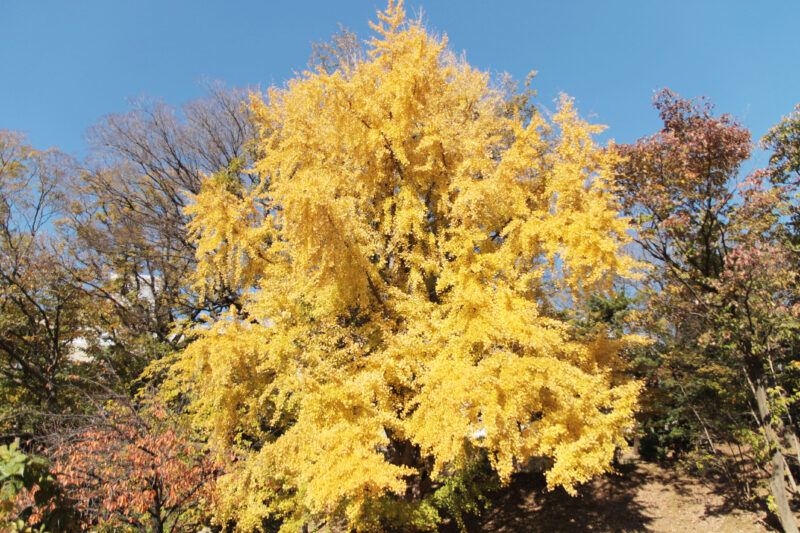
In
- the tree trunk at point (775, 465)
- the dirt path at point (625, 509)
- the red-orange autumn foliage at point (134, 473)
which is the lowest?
the dirt path at point (625, 509)

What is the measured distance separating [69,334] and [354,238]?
524 inches

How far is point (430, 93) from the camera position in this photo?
6.55 m

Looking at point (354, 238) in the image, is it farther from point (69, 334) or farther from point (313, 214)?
point (69, 334)

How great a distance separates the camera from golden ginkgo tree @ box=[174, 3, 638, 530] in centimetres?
433

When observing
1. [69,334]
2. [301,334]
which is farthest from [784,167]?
[69,334]

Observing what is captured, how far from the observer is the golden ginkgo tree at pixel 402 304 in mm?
4328

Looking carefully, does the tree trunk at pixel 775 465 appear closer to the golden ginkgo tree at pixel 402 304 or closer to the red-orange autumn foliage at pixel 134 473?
the golden ginkgo tree at pixel 402 304

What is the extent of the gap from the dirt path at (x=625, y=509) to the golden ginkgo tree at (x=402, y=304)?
3.20m

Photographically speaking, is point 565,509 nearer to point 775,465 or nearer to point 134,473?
point 775,465

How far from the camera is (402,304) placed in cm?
536

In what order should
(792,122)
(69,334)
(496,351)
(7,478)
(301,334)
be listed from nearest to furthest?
(7,478), (496,351), (301,334), (792,122), (69,334)

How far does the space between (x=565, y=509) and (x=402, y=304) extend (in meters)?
7.65

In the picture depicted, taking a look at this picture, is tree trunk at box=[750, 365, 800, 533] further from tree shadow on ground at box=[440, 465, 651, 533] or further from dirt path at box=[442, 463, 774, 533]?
tree shadow on ground at box=[440, 465, 651, 533]

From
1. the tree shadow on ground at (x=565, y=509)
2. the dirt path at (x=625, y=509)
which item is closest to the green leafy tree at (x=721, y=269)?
the dirt path at (x=625, y=509)
